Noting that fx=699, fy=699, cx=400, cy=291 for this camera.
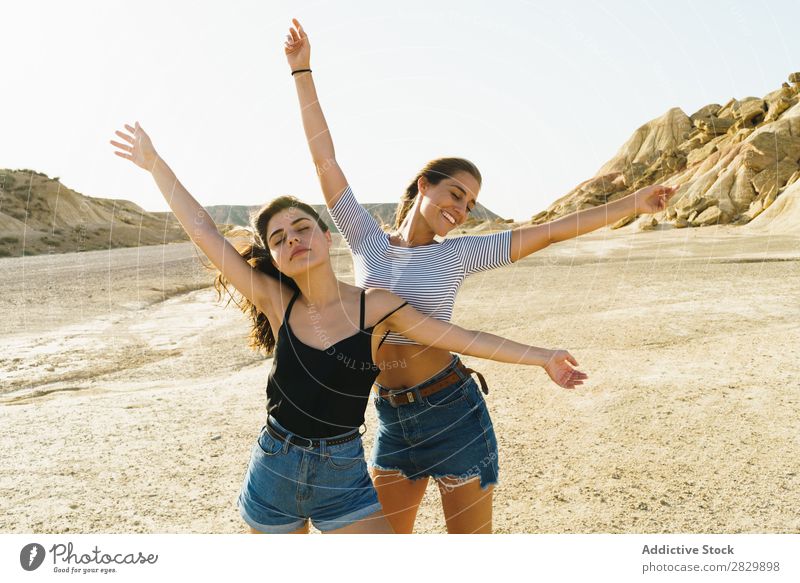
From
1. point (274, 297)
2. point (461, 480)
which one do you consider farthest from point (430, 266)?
point (461, 480)

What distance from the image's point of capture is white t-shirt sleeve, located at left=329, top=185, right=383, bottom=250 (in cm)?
265

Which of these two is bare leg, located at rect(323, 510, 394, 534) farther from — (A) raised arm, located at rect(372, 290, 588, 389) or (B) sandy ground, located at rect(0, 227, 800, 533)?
(B) sandy ground, located at rect(0, 227, 800, 533)

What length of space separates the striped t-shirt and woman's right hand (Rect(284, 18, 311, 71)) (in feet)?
2.58

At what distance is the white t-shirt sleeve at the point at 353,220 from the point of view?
2.65 meters

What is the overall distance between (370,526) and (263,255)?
1.02m

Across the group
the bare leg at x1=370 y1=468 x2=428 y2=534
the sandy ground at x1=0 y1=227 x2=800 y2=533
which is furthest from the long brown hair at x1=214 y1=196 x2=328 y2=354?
the sandy ground at x1=0 y1=227 x2=800 y2=533

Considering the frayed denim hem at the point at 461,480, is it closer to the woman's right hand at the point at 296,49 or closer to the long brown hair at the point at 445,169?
the long brown hair at the point at 445,169

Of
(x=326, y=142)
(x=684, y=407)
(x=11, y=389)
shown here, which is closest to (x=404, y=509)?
(x=326, y=142)

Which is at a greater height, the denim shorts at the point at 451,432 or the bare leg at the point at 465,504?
the denim shorts at the point at 451,432

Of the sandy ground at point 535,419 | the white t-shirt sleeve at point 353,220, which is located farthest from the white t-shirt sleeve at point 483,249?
the sandy ground at point 535,419

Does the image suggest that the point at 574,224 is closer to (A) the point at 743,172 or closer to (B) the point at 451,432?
(B) the point at 451,432

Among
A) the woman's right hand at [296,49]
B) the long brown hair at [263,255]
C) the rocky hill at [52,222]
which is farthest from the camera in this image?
the rocky hill at [52,222]

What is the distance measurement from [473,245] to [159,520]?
8.70 feet

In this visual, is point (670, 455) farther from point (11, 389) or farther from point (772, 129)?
point (772, 129)
